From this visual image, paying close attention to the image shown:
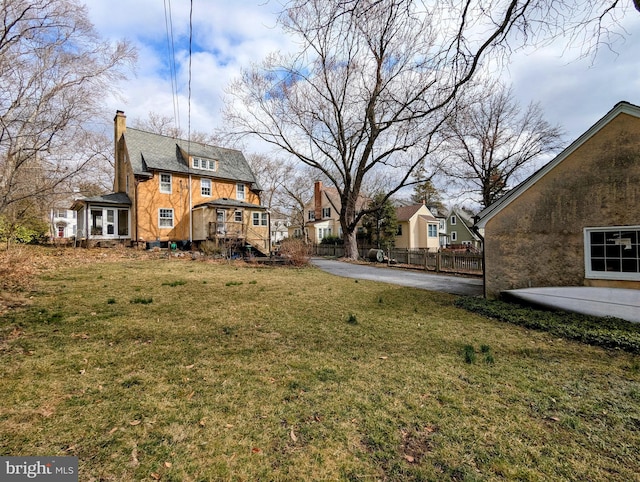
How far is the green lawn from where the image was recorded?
89.7 inches

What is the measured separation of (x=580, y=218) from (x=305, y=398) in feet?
27.5

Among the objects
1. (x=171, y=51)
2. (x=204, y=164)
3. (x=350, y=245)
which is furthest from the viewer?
(x=204, y=164)

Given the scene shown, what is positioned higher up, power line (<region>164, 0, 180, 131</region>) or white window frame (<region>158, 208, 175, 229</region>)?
power line (<region>164, 0, 180, 131</region>)

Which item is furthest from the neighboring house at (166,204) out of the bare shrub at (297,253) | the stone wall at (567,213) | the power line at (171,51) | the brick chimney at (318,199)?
the stone wall at (567,213)

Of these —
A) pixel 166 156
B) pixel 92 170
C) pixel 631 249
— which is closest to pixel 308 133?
pixel 166 156

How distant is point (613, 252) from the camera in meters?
7.07

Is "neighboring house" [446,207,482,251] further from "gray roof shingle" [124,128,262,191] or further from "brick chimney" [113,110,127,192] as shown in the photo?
"brick chimney" [113,110,127,192]

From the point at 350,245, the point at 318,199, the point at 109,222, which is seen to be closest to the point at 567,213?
the point at 350,245

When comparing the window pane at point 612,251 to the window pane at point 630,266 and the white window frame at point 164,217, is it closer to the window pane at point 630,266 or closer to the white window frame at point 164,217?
the window pane at point 630,266

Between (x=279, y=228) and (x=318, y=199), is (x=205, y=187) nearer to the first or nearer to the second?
(x=318, y=199)

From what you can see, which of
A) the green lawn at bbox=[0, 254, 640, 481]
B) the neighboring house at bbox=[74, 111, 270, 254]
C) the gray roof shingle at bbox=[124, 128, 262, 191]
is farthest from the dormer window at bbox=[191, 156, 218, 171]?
the green lawn at bbox=[0, 254, 640, 481]

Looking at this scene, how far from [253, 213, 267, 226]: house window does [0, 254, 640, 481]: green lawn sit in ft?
59.1

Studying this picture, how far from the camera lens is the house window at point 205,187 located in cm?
2342

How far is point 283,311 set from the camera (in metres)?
6.57
